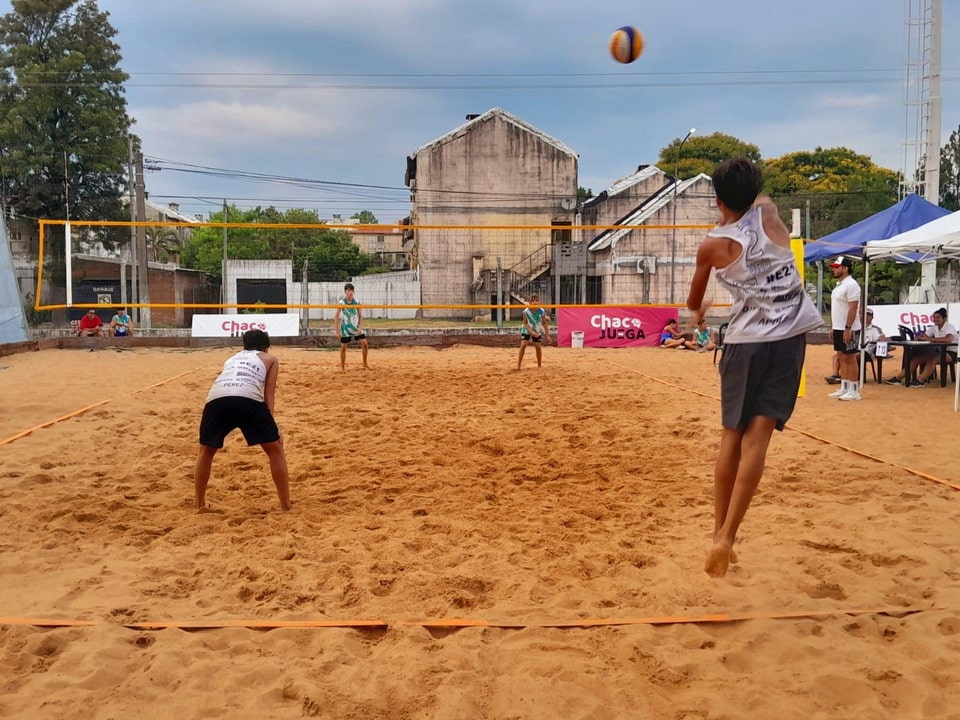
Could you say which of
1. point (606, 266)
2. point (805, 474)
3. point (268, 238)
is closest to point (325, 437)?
point (805, 474)

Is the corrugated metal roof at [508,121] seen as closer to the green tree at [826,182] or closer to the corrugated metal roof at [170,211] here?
the green tree at [826,182]

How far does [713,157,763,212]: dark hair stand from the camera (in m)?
2.69

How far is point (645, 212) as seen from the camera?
25.8 metres

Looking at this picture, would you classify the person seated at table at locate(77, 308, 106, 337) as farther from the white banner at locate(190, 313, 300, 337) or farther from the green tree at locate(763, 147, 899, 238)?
the green tree at locate(763, 147, 899, 238)

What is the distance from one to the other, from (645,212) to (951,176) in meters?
16.7

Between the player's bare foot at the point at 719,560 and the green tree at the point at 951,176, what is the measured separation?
117ft

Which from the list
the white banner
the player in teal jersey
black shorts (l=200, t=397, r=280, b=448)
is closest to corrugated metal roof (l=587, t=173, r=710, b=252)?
the white banner

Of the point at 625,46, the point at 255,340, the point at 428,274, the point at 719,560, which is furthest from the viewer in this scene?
the point at 428,274

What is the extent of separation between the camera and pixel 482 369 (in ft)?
34.7

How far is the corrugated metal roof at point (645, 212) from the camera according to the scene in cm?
2267

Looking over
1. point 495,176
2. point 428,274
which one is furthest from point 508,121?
point 428,274

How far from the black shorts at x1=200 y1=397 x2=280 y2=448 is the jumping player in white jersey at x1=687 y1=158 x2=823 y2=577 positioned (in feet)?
7.54

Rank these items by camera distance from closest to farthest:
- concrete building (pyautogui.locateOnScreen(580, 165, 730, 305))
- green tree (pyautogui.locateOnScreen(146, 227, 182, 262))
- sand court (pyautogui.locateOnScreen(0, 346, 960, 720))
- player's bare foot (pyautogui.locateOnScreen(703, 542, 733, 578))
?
sand court (pyautogui.locateOnScreen(0, 346, 960, 720))
player's bare foot (pyautogui.locateOnScreen(703, 542, 733, 578))
concrete building (pyautogui.locateOnScreen(580, 165, 730, 305))
green tree (pyautogui.locateOnScreen(146, 227, 182, 262))

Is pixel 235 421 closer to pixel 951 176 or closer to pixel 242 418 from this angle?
pixel 242 418
